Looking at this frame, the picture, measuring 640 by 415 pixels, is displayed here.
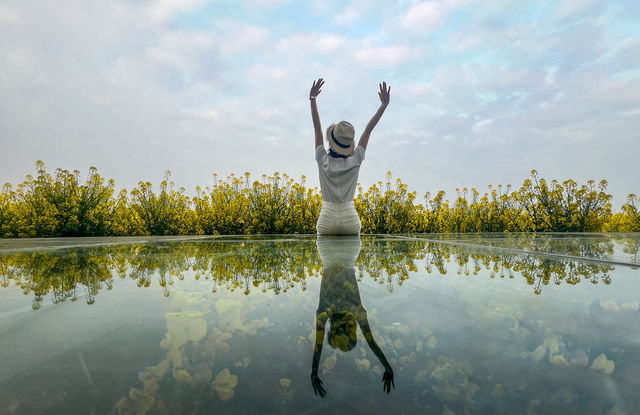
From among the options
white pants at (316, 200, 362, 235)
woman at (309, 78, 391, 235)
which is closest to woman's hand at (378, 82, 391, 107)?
woman at (309, 78, 391, 235)

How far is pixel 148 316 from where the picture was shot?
100cm

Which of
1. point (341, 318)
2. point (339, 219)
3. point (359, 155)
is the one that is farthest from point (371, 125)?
point (341, 318)

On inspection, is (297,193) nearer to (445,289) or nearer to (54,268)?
(54,268)

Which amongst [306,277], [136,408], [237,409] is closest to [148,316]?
[136,408]

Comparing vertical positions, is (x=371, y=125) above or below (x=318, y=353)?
above

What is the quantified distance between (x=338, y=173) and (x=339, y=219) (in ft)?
2.28

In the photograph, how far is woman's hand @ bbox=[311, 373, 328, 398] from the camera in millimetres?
578

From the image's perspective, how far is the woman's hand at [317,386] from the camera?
578 mm

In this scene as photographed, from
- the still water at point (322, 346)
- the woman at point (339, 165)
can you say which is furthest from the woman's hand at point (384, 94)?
the still water at point (322, 346)

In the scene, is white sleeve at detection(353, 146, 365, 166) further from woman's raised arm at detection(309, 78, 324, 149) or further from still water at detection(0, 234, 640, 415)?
still water at detection(0, 234, 640, 415)

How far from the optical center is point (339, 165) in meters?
3.87

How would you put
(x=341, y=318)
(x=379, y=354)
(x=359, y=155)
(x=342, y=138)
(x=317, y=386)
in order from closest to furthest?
1. (x=317, y=386)
2. (x=379, y=354)
3. (x=341, y=318)
4. (x=342, y=138)
5. (x=359, y=155)

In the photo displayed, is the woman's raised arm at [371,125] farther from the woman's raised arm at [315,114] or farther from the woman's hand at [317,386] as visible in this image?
the woman's hand at [317,386]

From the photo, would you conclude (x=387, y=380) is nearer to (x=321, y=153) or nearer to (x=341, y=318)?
(x=341, y=318)
